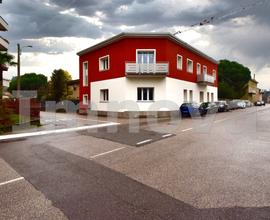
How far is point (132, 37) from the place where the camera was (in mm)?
28734

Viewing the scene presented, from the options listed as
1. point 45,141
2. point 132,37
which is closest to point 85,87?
point 132,37

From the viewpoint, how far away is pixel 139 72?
92.0 ft

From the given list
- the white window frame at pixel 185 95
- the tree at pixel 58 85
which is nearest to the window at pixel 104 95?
the white window frame at pixel 185 95

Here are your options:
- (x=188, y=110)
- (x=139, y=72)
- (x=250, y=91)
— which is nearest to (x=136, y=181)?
(x=139, y=72)

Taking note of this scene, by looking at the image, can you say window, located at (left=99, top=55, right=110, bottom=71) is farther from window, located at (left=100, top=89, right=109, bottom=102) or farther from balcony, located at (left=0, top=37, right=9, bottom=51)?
balcony, located at (left=0, top=37, right=9, bottom=51)

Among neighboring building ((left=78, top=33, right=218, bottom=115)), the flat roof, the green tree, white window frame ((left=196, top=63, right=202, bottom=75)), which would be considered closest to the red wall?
neighboring building ((left=78, top=33, right=218, bottom=115))

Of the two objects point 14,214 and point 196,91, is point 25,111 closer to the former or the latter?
point 14,214

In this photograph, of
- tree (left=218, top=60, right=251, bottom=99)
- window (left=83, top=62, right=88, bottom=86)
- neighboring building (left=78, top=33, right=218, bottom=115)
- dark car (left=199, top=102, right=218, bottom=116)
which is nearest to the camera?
neighboring building (left=78, top=33, right=218, bottom=115)

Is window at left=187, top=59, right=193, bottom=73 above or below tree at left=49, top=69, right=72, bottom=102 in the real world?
above

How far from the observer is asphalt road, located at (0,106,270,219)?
4817 millimetres

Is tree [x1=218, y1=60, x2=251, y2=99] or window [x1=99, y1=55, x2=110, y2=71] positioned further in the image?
tree [x1=218, y1=60, x2=251, y2=99]

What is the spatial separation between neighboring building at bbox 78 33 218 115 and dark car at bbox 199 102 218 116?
91.2 inches

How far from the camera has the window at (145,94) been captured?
29.2m

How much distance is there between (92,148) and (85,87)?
1012 inches
